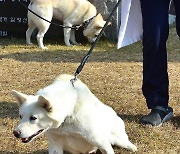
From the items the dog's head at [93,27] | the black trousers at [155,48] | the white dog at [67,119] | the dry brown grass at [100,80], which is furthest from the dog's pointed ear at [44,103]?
the dog's head at [93,27]

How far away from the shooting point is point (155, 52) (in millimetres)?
3344

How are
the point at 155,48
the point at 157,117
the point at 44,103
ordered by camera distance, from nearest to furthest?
the point at 44,103 → the point at 155,48 → the point at 157,117

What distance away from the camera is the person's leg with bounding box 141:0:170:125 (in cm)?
328

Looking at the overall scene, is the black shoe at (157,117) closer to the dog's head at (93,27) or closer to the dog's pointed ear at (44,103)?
the dog's pointed ear at (44,103)

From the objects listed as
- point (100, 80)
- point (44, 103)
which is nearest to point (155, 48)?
point (44, 103)

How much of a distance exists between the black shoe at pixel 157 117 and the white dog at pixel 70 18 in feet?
12.1

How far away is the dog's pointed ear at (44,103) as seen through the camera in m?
2.21

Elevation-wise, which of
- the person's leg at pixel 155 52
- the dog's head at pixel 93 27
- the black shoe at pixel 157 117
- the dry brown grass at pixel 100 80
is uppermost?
the person's leg at pixel 155 52

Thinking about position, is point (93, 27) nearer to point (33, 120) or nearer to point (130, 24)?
point (130, 24)

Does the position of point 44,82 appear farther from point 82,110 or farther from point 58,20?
point 58,20

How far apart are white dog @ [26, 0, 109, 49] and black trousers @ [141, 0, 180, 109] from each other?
12.0 feet

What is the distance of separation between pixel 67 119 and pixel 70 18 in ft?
16.5

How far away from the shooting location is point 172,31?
8.29 m

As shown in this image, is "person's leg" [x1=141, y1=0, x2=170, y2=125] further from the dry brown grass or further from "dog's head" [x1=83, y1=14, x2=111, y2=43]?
"dog's head" [x1=83, y1=14, x2=111, y2=43]
